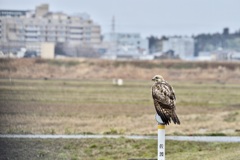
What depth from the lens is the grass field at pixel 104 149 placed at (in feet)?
95.3

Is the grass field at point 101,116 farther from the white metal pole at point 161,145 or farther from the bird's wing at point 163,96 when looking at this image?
the white metal pole at point 161,145

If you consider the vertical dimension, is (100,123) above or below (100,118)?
above

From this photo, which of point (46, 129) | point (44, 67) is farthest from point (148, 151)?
point (44, 67)

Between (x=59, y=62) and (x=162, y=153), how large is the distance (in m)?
146

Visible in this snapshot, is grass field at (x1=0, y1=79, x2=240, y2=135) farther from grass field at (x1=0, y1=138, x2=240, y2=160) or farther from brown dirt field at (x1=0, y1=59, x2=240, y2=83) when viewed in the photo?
brown dirt field at (x1=0, y1=59, x2=240, y2=83)

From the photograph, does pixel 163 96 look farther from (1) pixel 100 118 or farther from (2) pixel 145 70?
(2) pixel 145 70

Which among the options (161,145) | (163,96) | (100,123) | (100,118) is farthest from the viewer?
(100,118)

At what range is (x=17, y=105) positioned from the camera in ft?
161

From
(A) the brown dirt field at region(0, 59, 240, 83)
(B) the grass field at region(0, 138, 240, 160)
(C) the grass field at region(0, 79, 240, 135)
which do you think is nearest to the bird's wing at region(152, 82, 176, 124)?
(C) the grass field at region(0, 79, 240, 135)

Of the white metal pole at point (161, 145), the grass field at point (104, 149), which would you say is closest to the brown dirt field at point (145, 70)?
the grass field at point (104, 149)

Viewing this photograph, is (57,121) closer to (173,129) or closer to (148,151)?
(173,129)

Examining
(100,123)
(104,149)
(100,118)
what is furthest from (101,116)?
(104,149)

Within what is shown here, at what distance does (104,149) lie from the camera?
3306 centimetres

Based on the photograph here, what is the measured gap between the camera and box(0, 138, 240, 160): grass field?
2905 centimetres
